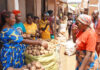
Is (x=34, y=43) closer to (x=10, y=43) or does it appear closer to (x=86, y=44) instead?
(x=10, y=43)

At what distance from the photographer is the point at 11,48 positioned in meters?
2.54

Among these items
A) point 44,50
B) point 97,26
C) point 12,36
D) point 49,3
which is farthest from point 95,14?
point 49,3

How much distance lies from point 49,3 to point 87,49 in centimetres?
830

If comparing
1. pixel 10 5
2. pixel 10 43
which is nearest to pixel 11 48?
pixel 10 43

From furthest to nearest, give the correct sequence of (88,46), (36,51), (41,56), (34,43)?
(36,51) < (41,56) < (34,43) < (88,46)

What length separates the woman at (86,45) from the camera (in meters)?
2.22

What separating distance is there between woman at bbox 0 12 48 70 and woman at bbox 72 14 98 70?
629mm

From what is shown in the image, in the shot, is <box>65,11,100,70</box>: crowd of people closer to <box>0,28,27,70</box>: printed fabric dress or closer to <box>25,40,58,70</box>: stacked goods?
<box>0,28,27,70</box>: printed fabric dress

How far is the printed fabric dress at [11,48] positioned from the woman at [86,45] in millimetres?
1046

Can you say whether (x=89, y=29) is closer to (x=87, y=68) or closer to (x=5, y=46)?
(x=87, y=68)

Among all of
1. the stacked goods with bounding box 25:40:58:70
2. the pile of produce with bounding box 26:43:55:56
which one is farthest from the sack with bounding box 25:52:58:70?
the pile of produce with bounding box 26:43:55:56

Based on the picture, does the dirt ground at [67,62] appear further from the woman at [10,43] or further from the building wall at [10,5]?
the building wall at [10,5]

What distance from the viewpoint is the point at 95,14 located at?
4.38 metres

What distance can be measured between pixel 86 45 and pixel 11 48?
1332 millimetres
